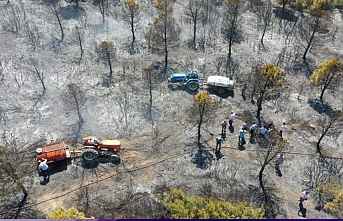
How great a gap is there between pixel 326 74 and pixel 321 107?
9.29 ft

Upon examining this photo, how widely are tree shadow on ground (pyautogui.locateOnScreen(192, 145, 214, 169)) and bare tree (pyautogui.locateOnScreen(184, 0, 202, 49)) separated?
14185 mm

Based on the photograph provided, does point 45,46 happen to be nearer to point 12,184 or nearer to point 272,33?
point 12,184

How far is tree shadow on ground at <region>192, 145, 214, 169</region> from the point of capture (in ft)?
111

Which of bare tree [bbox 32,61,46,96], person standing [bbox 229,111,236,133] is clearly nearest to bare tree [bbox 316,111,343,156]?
person standing [bbox 229,111,236,133]

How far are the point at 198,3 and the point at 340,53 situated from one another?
52.6 ft

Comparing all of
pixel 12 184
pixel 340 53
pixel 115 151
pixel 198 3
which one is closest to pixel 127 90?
pixel 115 151

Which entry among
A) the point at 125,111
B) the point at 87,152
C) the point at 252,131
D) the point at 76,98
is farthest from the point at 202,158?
the point at 76,98

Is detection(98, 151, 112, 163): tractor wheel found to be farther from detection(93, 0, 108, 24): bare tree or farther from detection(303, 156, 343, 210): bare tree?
detection(93, 0, 108, 24): bare tree

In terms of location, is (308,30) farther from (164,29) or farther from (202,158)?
(202,158)

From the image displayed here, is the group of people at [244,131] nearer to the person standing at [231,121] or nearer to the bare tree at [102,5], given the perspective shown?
the person standing at [231,121]

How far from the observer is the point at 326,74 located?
39469 mm

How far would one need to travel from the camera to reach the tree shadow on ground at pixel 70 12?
48.5m

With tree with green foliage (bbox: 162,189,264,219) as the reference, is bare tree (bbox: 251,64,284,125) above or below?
above

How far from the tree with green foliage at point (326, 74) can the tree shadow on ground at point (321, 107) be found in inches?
19.4
